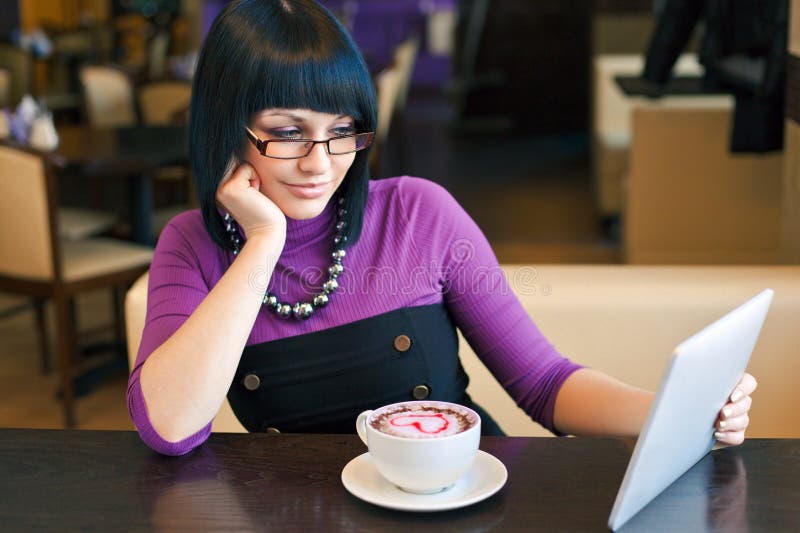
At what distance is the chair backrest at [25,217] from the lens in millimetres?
3217

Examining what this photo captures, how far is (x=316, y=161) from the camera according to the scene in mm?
1388

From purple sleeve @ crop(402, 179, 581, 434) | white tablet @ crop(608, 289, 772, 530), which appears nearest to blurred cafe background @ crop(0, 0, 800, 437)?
purple sleeve @ crop(402, 179, 581, 434)

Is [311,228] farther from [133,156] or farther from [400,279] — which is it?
[133,156]

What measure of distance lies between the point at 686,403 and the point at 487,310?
0.60m

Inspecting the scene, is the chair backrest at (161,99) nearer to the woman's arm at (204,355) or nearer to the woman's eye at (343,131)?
the woman's eye at (343,131)

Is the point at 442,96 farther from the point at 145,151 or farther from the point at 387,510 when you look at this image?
the point at 387,510

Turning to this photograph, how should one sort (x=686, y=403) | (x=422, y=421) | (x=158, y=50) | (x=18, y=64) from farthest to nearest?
1. (x=158, y=50)
2. (x=18, y=64)
3. (x=422, y=421)
4. (x=686, y=403)

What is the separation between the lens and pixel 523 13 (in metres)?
8.79

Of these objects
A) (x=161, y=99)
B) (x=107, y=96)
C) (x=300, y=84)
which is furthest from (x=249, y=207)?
(x=107, y=96)

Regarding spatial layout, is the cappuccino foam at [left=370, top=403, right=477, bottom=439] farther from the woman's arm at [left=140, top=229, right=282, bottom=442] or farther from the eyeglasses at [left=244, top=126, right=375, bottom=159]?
the eyeglasses at [left=244, top=126, right=375, bottom=159]

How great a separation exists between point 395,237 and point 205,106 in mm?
339

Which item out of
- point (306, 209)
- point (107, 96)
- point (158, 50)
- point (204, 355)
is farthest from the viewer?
point (158, 50)

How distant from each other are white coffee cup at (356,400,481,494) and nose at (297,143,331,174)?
41cm

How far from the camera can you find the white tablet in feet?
3.14
